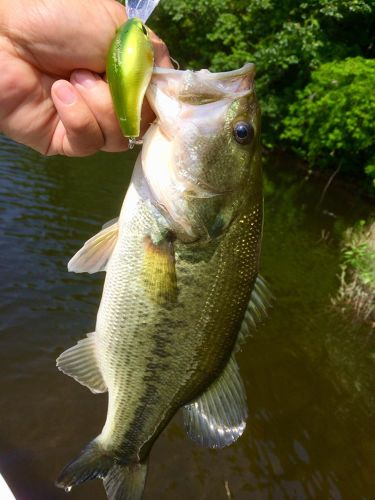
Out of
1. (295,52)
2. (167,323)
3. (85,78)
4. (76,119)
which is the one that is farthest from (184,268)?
(295,52)

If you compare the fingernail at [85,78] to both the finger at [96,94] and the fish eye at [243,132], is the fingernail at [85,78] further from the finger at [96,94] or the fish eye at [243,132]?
the fish eye at [243,132]

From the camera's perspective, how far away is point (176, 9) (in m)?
23.3

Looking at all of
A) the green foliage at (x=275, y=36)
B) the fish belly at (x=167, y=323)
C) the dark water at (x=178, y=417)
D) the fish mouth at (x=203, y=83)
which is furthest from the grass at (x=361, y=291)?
the green foliage at (x=275, y=36)

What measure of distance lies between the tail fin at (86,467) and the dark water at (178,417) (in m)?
2.36

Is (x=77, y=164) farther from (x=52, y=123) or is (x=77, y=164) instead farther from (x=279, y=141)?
(x=279, y=141)

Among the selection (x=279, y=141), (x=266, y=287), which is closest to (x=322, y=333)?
(x=266, y=287)

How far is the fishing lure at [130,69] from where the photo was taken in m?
1.54

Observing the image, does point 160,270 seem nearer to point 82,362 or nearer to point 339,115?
point 82,362

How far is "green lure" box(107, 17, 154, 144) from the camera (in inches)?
60.5

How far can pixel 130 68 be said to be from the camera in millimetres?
1541

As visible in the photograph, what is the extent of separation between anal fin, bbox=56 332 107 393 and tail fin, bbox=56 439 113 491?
0.31 meters

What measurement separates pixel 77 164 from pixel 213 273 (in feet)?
39.4

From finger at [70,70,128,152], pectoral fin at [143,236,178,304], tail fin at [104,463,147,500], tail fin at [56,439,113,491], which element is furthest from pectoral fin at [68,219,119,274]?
tail fin at [104,463,147,500]

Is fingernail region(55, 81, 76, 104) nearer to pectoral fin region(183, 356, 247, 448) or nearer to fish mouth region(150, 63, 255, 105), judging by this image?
fish mouth region(150, 63, 255, 105)
